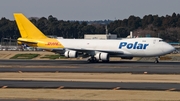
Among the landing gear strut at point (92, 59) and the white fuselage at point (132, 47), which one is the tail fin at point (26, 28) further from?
the landing gear strut at point (92, 59)

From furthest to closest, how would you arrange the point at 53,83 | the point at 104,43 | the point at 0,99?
1. the point at 104,43
2. the point at 53,83
3. the point at 0,99

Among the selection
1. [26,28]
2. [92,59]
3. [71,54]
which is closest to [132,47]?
[92,59]

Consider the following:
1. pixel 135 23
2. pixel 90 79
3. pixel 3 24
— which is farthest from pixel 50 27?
pixel 90 79

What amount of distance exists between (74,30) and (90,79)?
116 metres

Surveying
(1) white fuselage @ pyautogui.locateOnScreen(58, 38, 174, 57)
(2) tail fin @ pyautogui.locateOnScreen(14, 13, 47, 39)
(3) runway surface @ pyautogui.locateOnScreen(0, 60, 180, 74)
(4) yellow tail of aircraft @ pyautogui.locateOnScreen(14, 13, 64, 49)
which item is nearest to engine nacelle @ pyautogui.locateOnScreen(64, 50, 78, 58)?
(1) white fuselage @ pyautogui.locateOnScreen(58, 38, 174, 57)

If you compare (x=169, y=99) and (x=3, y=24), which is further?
(x=3, y=24)

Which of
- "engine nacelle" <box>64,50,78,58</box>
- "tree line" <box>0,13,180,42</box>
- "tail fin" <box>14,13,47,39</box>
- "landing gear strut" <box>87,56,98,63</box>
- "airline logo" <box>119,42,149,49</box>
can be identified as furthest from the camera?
"tree line" <box>0,13,180,42</box>

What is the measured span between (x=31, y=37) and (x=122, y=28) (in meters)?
95.0

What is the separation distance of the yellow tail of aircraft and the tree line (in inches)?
3143

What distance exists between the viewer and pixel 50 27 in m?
153

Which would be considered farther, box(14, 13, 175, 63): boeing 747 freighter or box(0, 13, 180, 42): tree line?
box(0, 13, 180, 42): tree line

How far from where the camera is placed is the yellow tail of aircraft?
62406 mm

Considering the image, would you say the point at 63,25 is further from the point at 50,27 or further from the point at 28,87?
the point at 28,87

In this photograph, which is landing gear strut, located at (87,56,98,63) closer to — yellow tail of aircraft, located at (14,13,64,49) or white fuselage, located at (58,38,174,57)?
white fuselage, located at (58,38,174,57)
